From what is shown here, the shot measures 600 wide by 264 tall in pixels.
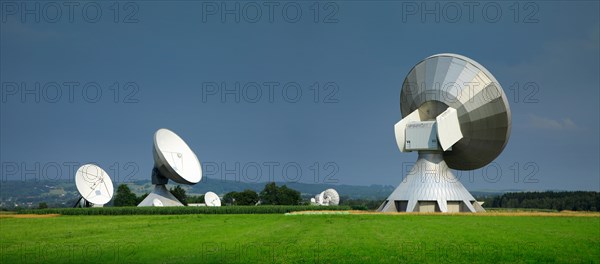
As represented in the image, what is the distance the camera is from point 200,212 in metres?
64.0

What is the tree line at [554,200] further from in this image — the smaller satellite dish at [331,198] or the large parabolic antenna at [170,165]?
the large parabolic antenna at [170,165]

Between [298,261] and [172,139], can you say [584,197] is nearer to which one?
[172,139]

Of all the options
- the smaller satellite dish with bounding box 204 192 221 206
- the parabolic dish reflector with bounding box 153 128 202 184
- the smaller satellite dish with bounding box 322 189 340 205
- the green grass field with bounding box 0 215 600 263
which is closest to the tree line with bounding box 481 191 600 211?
the smaller satellite dish with bounding box 322 189 340 205

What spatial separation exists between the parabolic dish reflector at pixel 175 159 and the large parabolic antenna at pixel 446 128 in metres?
23.0

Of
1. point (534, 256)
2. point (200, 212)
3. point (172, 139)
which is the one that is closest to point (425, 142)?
point (200, 212)

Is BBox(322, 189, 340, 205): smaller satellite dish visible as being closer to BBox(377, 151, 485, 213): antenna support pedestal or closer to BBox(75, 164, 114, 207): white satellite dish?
BBox(75, 164, 114, 207): white satellite dish

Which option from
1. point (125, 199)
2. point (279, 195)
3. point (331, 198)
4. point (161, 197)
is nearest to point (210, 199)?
point (279, 195)

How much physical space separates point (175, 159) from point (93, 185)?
13173 mm

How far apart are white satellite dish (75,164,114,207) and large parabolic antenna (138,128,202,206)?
6375 millimetres

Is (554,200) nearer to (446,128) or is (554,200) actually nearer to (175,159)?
(446,128)

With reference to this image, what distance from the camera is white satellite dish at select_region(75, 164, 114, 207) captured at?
234 feet

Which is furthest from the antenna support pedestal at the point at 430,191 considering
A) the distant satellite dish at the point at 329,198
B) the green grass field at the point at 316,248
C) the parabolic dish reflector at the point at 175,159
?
the distant satellite dish at the point at 329,198

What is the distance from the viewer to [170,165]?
6469 centimetres

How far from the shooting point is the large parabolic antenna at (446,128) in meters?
49.6
